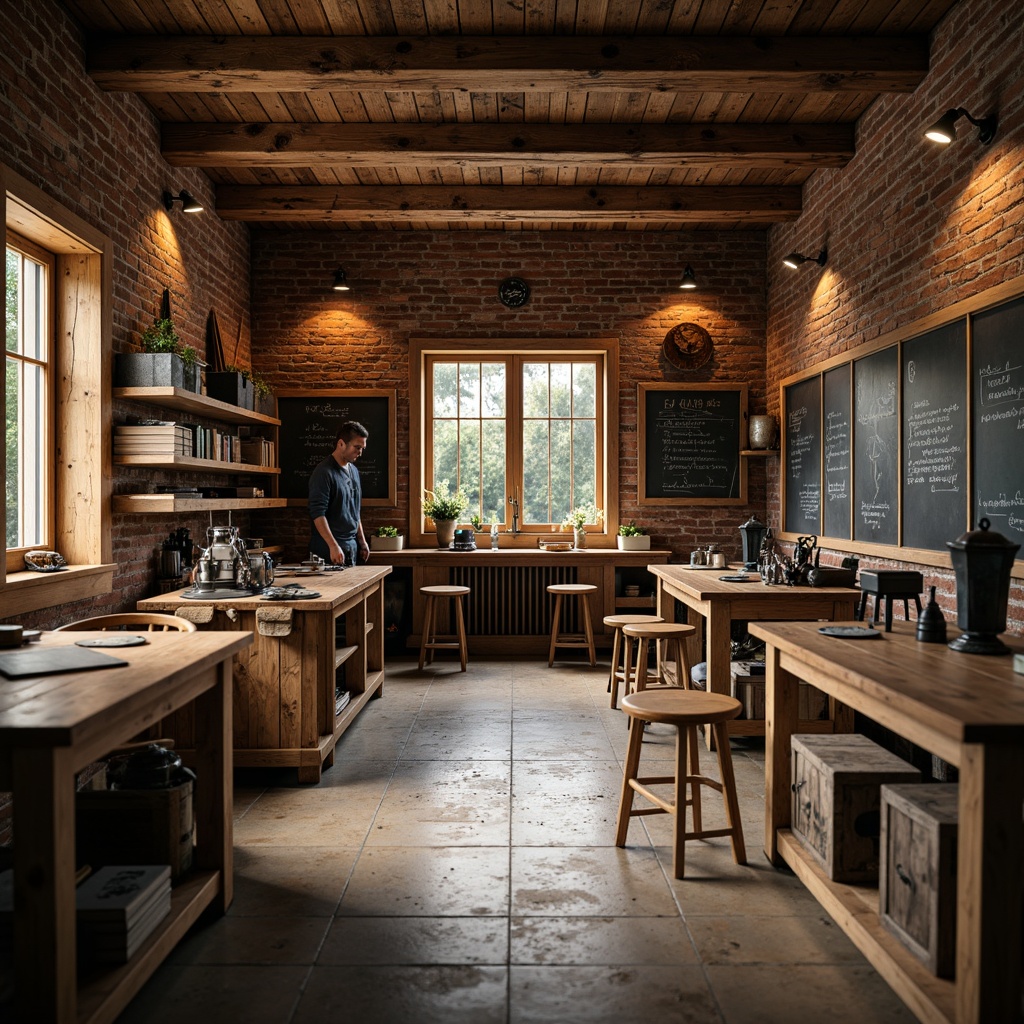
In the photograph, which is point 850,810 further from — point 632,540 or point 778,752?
point 632,540

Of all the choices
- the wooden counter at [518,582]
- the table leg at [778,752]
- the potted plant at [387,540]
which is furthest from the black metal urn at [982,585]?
the potted plant at [387,540]

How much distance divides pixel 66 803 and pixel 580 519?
5.74 metres

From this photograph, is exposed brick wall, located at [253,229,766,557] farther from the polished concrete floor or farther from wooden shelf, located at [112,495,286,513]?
the polished concrete floor

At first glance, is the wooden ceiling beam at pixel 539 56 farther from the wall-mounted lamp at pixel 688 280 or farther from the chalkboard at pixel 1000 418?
the wall-mounted lamp at pixel 688 280

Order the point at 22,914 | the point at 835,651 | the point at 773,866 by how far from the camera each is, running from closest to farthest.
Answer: the point at 22,914 → the point at 835,651 → the point at 773,866

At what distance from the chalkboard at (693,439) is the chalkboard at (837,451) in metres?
1.42

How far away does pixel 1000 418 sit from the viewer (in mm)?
3717

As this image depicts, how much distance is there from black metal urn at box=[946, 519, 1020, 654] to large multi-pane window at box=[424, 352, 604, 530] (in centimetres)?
502

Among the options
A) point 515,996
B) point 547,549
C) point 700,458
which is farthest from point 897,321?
point 515,996

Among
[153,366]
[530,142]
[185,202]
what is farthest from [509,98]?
[153,366]

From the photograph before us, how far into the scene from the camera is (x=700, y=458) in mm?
7402

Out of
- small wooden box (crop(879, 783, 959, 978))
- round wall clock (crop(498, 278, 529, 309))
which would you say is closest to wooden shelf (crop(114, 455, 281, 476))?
round wall clock (crop(498, 278, 529, 309))

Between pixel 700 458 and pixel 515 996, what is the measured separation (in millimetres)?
5656

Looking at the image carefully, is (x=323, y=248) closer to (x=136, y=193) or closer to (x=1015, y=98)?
(x=136, y=193)
